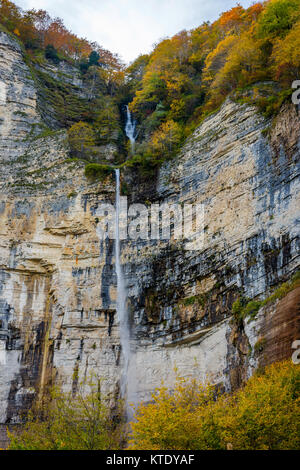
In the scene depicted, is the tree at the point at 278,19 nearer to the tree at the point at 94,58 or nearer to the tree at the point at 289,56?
the tree at the point at 289,56

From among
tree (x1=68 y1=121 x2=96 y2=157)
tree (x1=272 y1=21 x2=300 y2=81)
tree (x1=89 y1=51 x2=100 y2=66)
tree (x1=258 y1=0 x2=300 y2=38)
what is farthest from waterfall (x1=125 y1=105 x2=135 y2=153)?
tree (x1=272 y1=21 x2=300 y2=81)

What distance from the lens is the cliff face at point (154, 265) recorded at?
92.1 feet

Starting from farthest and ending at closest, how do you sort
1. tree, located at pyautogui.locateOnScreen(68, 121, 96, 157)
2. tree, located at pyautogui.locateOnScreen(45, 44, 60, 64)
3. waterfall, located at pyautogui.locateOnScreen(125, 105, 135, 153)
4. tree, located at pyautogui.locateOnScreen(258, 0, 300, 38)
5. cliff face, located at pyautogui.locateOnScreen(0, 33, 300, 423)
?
1. tree, located at pyautogui.locateOnScreen(45, 44, 60, 64)
2. waterfall, located at pyautogui.locateOnScreen(125, 105, 135, 153)
3. tree, located at pyautogui.locateOnScreen(68, 121, 96, 157)
4. tree, located at pyautogui.locateOnScreen(258, 0, 300, 38)
5. cliff face, located at pyautogui.locateOnScreen(0, 33, 300, 423)

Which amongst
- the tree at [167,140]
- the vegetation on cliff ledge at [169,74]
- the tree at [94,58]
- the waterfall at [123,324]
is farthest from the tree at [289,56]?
the tree at [94,58]

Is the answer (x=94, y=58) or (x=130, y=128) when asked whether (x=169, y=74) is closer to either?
(x=130, y=128)

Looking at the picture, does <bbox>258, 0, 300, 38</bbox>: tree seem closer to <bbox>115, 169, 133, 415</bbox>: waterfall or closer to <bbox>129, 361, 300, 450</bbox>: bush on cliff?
<bbox>115, 169, 133, 415</bbox>: waterfall

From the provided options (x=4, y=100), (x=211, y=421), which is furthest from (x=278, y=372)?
(x=4, y=100)

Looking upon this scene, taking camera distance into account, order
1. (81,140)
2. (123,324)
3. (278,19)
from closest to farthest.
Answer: (123,324)
(278,19)
(81,140)

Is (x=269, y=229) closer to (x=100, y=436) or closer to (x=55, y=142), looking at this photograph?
(x=100, y=436)

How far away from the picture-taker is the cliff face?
28078 mm

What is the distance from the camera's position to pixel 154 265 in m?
34.8

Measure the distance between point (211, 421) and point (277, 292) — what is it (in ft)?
29.3

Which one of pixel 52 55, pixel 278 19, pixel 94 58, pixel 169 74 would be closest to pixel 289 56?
pixel 278 19

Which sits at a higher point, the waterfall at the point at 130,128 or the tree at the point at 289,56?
the waterfall at the point at 130,128
